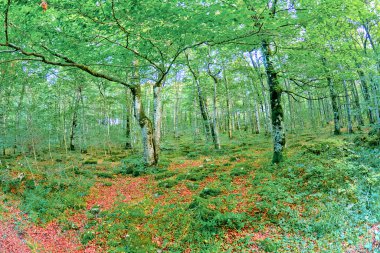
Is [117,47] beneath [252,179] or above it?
above

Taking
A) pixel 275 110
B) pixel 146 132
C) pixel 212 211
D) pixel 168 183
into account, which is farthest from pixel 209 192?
pixel 146 132

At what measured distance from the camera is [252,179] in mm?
8992

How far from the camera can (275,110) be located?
33.6 ft

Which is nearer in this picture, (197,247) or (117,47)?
(197,247)

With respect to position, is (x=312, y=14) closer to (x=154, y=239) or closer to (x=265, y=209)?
(x=265, y=209)

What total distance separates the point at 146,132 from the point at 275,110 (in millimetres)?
6942

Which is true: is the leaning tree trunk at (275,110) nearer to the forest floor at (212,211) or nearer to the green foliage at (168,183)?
the forest floor at (212,211)

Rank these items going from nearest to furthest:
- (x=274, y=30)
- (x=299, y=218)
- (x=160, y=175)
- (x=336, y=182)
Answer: (x=299, y=218), (x=336, y=182), (x=274, y=30), (x=160, y=175)

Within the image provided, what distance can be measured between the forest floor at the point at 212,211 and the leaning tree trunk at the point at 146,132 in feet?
9.45

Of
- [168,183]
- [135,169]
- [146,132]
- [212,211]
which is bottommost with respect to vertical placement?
[212,211]

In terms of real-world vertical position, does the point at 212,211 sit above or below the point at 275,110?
below

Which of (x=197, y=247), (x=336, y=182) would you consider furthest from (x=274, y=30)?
(x=197, y=247)

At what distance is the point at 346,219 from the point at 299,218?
3.24 feet

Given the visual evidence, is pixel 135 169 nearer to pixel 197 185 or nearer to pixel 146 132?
pixel 146 132
